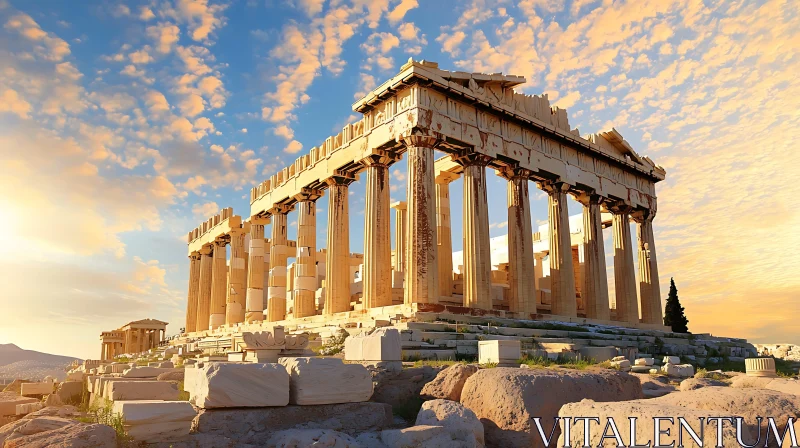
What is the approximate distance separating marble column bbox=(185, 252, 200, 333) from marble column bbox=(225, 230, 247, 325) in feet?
21.1

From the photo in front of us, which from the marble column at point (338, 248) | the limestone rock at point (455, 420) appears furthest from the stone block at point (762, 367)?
the marble column at point (338, 248)

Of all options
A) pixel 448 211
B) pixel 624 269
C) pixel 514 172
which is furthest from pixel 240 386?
pixel 624 269

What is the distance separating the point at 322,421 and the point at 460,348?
9873 millimetres

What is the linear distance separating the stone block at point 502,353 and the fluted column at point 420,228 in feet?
26.7

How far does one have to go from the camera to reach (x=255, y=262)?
3422 centimetres

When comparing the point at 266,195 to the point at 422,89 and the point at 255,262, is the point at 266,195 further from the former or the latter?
the point at 422,89

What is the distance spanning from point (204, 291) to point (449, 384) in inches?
1392

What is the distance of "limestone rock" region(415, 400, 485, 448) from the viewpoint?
24.8ft

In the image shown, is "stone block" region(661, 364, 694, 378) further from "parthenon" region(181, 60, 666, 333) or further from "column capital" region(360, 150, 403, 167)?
"column capital" region(360, 150, 403, 167)

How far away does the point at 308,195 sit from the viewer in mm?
31047

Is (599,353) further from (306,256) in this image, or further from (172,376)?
(306,256)

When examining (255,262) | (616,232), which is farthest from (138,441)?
(616,232)

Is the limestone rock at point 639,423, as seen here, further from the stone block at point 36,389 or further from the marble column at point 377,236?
the marble column at point 377,236

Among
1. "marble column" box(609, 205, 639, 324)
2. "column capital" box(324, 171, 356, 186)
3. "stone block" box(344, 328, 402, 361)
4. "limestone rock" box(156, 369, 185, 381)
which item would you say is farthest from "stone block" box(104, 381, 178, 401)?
"marble column" box(609, 205, 639, 324)
